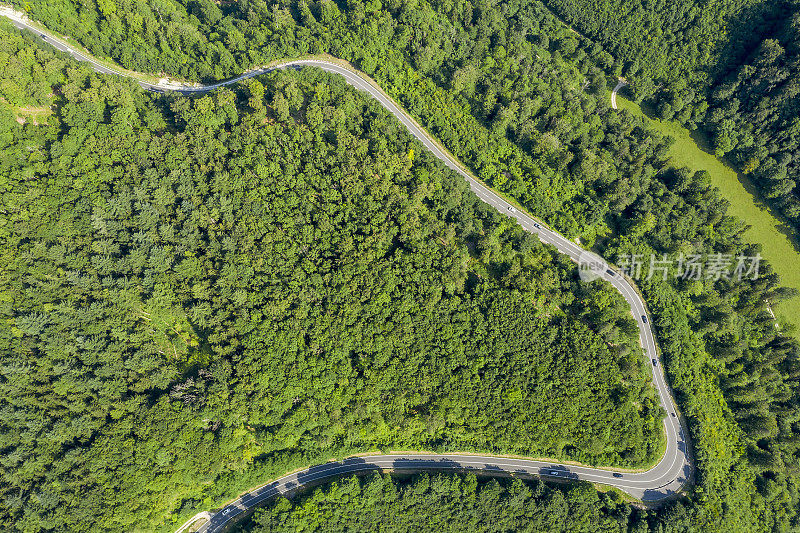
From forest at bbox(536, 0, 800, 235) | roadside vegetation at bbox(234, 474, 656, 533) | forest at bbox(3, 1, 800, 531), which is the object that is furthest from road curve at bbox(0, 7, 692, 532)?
forest at bbox(536, 0, 800, 235)

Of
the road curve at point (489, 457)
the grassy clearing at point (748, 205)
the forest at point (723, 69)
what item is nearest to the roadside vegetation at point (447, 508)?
the road curve at point (489, 457)

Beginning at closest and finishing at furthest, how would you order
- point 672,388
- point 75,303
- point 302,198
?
point 75,303 → point 302,198 → point 672,388

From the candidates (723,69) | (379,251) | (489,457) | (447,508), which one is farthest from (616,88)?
(447,508)

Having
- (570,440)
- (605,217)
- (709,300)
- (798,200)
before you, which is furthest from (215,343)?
(798,200)

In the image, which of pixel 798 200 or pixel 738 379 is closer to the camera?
pixel 738 379

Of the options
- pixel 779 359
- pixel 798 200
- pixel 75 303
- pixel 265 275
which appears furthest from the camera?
pixel 798 200

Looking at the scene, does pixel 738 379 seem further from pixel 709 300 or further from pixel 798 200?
pixel 798 200

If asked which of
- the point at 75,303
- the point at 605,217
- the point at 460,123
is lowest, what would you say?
the point at 75,303
